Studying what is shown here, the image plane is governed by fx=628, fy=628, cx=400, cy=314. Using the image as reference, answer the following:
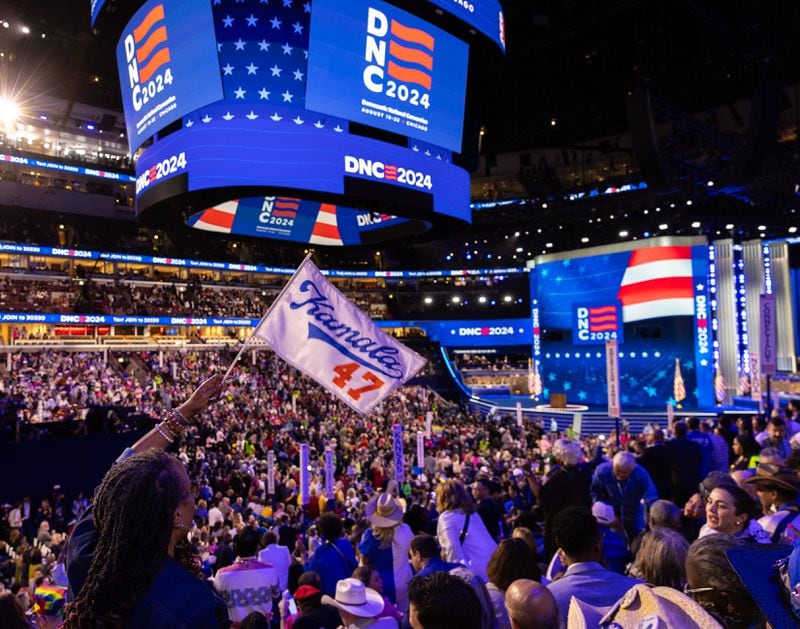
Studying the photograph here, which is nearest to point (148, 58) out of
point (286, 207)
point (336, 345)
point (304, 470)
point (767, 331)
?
point (286, 207)

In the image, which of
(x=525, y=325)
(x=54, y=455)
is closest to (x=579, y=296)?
(x=525, y=325)

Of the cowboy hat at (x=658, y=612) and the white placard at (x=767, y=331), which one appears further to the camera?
the white placard at (x=767, y=331)

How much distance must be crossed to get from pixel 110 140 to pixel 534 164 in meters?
29.7

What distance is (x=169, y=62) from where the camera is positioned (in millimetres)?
10578

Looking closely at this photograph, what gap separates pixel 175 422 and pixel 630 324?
32902 mm

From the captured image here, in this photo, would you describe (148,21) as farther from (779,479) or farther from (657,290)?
(657,290)

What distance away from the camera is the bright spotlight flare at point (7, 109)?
3206 cm

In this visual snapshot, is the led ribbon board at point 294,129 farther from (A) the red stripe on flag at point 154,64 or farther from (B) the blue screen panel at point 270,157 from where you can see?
(A) the red stripe on flag at point 154,64

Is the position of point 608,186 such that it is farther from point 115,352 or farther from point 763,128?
point 115,352

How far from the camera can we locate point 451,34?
38.9 ft

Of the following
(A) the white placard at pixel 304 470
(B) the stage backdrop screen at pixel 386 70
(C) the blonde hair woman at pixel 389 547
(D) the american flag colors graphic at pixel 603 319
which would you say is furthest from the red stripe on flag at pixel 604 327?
(C) the blonde hair woman at pixel 389 547

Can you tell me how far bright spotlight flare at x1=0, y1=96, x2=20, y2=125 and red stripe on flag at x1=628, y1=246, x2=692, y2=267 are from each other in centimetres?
3300

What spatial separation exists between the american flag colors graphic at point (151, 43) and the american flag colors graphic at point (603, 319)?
2731 centimetres

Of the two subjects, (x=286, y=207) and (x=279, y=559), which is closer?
(x=279, y=559)
